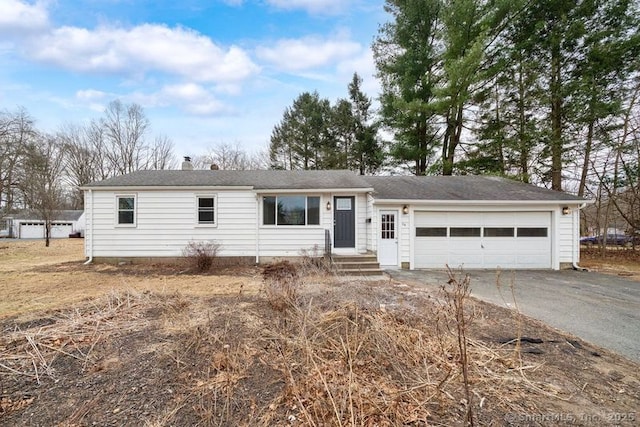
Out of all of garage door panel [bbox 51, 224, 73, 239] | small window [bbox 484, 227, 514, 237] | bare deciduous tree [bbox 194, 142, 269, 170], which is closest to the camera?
small window [bbox 484, 227, 514, 237]

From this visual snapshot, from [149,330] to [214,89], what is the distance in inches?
599

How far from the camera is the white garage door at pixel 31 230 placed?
26.7m

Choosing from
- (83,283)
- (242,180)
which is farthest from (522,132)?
(83,283)

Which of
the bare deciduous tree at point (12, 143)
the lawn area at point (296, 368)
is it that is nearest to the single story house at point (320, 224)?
the lawn area at point (296, 368)

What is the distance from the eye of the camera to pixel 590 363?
9.93 feet

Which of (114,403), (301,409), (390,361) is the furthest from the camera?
(390,361)

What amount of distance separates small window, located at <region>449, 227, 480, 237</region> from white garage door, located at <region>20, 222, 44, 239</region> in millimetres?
35831

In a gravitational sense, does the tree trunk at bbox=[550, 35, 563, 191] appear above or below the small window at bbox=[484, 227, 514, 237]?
above

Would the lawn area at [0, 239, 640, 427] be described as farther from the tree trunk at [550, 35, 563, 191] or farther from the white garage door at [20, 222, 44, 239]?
the white garage door at [20, 222, 44, 239]

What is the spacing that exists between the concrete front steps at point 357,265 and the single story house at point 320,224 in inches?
28.9

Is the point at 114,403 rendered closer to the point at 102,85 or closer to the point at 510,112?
the point at 510,112

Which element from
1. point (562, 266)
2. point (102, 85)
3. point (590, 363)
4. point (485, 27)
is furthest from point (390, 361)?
point (102, 85)

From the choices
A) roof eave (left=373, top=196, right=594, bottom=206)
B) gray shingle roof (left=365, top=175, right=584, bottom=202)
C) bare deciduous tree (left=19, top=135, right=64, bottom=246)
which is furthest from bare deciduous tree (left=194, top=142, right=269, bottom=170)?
roof eave (left=373, top=196, right=594, bottom=206)

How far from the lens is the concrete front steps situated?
316 inches
